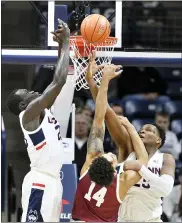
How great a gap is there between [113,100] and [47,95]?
4.43 metres

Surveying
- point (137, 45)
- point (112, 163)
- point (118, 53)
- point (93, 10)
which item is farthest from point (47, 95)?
point (137, 45)

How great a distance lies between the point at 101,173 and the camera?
478 centimetres

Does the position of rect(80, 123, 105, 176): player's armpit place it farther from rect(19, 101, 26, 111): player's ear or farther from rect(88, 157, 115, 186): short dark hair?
rect(19, 101, 26, 111): player's ear

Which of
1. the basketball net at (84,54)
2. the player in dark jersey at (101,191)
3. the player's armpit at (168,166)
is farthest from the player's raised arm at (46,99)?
the player's armpit at (168,166)

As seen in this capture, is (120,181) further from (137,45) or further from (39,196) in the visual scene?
(137,45)

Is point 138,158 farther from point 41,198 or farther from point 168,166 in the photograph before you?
point 41,198

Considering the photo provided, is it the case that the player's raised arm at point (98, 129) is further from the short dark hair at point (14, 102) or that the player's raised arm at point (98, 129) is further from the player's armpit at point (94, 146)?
the short dark hair at point (14, 102)

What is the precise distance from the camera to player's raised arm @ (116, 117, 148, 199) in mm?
5012

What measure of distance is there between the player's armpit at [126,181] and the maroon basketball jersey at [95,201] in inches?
1.2

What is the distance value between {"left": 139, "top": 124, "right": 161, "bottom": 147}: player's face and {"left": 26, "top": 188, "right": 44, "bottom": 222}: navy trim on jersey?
86 centimetres

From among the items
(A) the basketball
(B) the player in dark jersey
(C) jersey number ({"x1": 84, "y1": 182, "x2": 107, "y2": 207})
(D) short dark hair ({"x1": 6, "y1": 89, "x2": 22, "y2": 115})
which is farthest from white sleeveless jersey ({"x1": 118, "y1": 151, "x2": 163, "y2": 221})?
(A) the basketball

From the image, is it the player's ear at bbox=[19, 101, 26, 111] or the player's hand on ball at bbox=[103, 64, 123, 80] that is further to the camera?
the player's hand on ball at bbox=[103, 64, 123, 80]

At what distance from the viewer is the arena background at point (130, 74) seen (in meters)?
8.95

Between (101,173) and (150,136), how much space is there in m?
0.84
